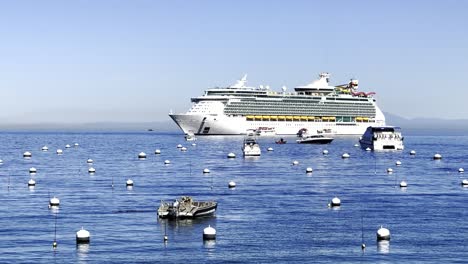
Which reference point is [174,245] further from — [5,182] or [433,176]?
[433,176]

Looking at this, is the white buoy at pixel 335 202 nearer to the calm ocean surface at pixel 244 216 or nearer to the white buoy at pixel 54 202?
the calm ocean surface at pixel 244 216

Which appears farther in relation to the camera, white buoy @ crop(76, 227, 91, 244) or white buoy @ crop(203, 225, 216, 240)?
white buoy @ crop(203, 225, 216, 240)

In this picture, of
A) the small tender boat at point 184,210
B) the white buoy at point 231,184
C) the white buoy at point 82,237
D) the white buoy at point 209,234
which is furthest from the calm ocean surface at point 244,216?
the white buoy at point 231,184

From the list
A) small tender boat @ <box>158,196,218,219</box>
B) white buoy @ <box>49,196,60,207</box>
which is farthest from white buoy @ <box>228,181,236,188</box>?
small tender boat @ <box>158,196,218,219</box>

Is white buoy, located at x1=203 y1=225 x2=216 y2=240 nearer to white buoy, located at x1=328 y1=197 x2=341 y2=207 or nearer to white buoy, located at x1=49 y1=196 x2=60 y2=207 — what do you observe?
white buoy, located at x1=328 y1=197 x2=341 y2=207

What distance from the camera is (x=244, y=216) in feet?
287

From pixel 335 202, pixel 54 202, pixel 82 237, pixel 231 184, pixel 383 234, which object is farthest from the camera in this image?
pixel 231 184

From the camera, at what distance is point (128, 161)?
179m

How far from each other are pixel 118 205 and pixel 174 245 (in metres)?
26.3

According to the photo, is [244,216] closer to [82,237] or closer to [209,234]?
[209,234]

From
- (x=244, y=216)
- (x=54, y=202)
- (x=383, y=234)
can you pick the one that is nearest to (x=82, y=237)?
(x=244, y=216)

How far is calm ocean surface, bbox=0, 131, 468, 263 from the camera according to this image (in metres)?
67.7

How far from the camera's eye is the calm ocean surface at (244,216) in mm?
67688

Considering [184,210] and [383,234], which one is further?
[184,210]
